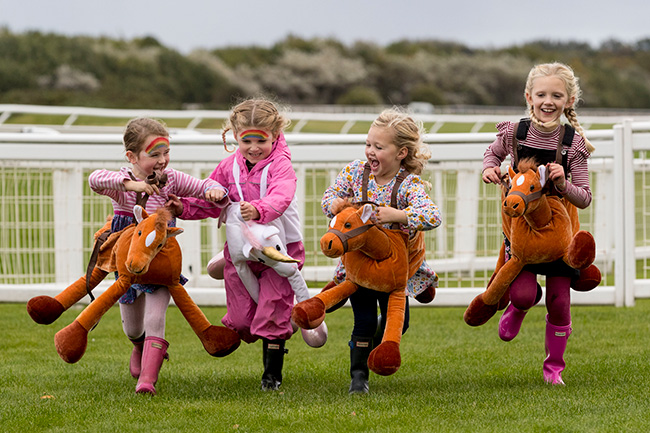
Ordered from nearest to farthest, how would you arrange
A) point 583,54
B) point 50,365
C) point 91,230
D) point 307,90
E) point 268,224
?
point 268,224 → point 50,365 → point 91,230 → point 307,90 → point 583,54

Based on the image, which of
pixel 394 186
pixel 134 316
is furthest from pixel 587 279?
pixel 134 316

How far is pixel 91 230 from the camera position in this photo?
737 cm

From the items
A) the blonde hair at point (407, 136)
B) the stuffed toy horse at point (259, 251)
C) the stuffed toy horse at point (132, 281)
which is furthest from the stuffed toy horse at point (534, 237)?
the stuffed toy horse at point (132, 281)

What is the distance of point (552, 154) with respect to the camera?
4.48 meters

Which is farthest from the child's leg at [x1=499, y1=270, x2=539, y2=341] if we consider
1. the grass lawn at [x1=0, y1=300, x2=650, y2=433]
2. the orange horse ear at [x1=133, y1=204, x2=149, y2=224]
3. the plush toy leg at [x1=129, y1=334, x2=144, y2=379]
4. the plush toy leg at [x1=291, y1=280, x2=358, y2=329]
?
the plush toy leg at [x1=129, y1=334, x2=144, y2=379]

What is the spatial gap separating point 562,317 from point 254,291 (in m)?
1.53

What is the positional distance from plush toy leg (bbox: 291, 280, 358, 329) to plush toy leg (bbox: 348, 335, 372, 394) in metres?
0.28

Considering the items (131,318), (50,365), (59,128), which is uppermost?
(59,128)

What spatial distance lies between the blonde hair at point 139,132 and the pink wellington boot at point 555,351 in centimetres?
215

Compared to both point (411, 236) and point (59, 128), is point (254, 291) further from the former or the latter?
point (59, 128)

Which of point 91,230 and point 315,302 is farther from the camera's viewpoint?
point 91,230

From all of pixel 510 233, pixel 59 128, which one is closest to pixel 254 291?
pixel 510 233

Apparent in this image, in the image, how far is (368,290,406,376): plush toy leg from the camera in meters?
4.14

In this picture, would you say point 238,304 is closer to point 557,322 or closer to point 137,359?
point 137,359
